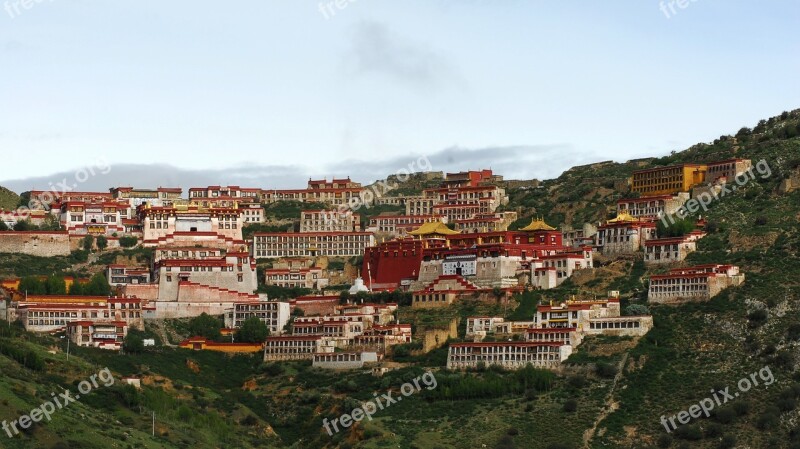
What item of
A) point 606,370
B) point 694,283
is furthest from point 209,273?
point 694,283

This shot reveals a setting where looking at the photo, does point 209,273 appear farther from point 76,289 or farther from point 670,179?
point 670,179

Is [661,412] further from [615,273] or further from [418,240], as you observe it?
[418,240]

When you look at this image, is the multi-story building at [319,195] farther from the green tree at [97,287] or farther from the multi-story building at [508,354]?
the multi-story building at [508,354]

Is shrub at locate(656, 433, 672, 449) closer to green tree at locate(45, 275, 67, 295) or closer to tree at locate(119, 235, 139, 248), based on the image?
green tree at locate(45, 275, 67, 295)

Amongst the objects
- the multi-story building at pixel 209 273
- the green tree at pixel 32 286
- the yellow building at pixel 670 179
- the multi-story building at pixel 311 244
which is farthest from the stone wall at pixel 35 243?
the yellow building at pixel 670 179

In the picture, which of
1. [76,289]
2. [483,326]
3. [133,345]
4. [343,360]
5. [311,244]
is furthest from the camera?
[311,244]

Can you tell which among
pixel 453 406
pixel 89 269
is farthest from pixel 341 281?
pixel 453 406
